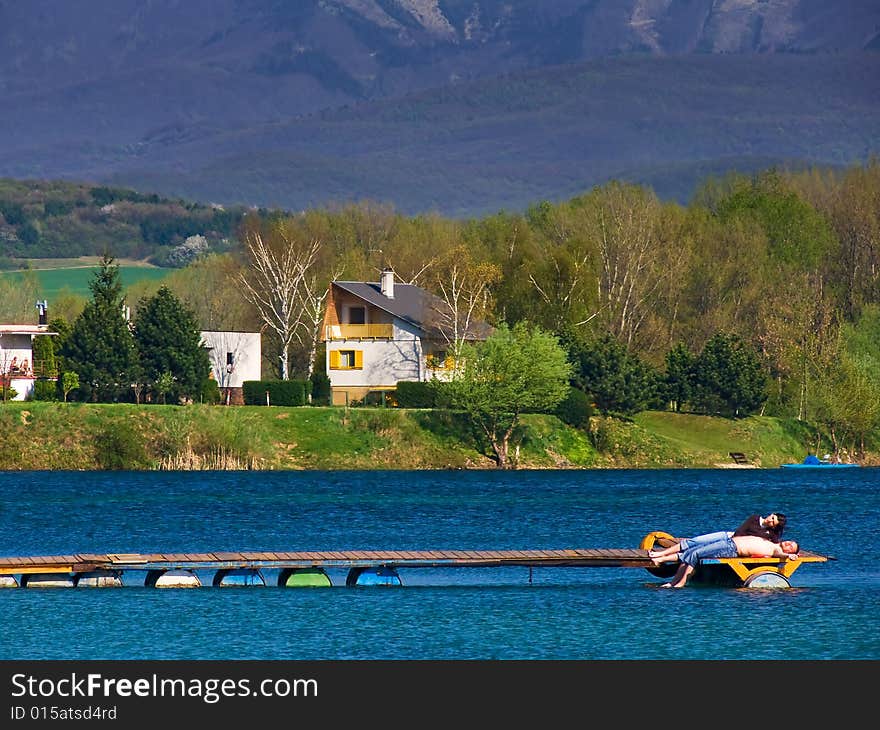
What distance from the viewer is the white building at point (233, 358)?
372 ft

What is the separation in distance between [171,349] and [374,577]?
5808cm

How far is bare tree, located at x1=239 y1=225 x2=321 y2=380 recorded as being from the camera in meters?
116

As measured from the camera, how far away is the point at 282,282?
117500 mm

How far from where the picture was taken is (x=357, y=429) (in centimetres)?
9812

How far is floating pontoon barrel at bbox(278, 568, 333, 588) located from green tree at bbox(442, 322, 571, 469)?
169ft

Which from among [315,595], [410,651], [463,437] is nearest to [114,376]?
[463,437]

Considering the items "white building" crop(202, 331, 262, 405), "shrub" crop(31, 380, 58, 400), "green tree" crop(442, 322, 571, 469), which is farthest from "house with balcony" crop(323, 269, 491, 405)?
"shrub" crop(31, 380, 58, 400)

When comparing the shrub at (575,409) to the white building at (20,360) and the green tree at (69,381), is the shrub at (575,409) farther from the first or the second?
the white building at (20,360)

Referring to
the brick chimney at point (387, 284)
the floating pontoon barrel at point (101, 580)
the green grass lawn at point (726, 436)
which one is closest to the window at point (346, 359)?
the brick chimney at point (387, 284)

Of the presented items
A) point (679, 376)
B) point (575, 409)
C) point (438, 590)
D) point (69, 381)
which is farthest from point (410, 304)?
point (438, 590)

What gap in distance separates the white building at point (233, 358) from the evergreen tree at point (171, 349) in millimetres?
8728

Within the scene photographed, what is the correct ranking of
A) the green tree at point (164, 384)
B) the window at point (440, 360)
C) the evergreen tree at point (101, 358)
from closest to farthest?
the evergreen tree at point (101, 358)
the green tree at point (164, 384)
the window at point (440, 360)

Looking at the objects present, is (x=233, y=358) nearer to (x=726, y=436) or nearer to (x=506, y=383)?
(x=506, y=383)

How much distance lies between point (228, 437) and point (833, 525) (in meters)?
38.4
